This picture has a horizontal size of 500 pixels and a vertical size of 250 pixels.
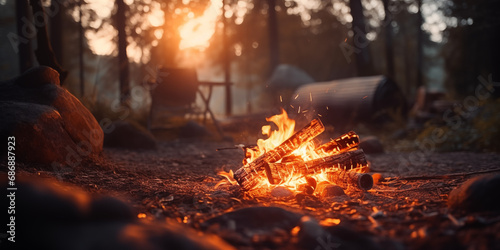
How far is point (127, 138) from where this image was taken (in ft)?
23.6

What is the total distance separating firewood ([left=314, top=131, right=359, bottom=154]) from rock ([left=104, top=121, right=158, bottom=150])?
165 inches

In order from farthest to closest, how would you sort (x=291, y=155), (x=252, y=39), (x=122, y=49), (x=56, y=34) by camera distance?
1. (x=252, y=39)
2. (x=56, y=34)
3. (x=122, y=49)
4. (x=291, y=155)

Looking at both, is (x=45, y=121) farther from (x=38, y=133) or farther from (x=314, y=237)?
(x=314, y=237)

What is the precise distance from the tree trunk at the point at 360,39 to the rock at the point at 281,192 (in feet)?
40.7

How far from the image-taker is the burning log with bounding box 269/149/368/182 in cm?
386

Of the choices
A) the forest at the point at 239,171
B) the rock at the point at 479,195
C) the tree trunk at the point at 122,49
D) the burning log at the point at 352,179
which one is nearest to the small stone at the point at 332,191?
the forest at the point at 239,171

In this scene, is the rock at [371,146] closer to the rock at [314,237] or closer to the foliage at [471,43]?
the rock at [314,237]

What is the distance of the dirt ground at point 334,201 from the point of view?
237 cm

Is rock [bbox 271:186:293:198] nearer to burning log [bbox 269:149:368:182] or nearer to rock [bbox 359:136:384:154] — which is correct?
burning log [bbox 269:149:368:182]

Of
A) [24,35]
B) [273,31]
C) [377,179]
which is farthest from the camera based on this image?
[273,31]

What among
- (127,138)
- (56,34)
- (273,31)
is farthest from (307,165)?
(273,31)

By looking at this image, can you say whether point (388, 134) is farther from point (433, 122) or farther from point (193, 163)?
point (193, 163)

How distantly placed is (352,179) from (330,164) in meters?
0.30

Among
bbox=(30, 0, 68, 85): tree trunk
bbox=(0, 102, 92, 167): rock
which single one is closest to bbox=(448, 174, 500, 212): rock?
bbox=(0, 102, 92, 167): rock
